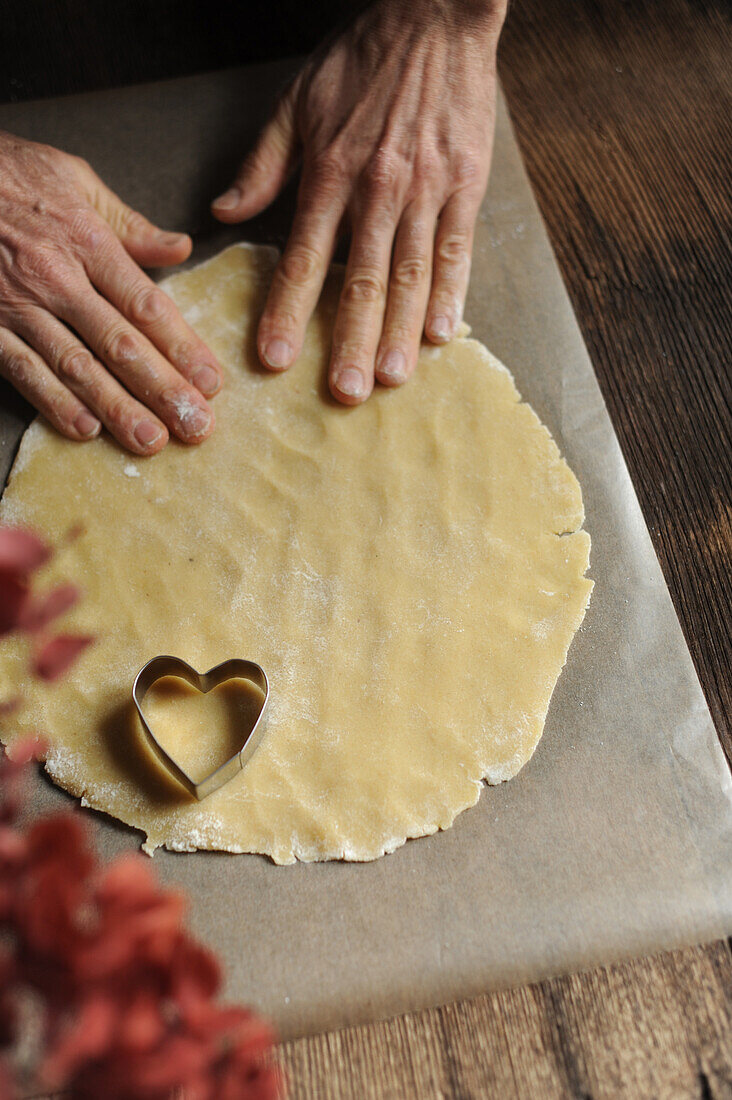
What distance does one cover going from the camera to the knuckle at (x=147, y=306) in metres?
1.38

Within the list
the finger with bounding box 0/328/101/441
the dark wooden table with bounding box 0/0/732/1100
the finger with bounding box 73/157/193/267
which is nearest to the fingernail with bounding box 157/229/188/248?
the finger with bounding box 73/157/193/267

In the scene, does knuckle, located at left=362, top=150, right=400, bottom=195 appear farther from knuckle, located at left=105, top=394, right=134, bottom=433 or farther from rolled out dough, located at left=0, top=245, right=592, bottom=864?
knuckle, located at left=105, top=394, right=134, bottom=433

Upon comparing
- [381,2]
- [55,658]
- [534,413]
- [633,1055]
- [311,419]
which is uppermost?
[381,2]

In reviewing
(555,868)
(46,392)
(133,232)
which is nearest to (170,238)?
(133,232)

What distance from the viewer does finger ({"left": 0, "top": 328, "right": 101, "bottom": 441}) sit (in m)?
1.36

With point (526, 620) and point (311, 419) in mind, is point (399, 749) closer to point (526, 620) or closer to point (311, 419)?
point (526, 620)

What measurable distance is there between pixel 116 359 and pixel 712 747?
3.63ft

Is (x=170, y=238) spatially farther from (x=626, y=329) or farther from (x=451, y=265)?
(x=626, y=329)

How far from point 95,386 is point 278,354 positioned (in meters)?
0.31

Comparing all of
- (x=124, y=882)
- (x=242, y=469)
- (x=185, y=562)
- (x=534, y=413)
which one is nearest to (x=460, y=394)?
(x=534, y=413)

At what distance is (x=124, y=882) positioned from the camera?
0.79m

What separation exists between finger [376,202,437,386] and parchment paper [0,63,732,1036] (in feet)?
1.13

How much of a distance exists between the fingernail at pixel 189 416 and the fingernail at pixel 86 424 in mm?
141

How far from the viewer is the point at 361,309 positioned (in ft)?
4.68
